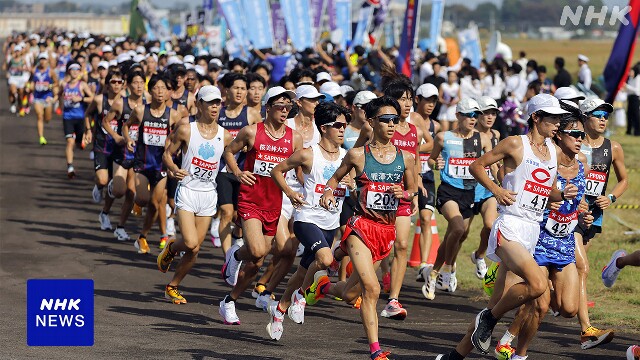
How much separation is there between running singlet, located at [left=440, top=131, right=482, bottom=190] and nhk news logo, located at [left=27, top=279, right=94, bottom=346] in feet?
20.4

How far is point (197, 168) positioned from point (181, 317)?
61.1 inches

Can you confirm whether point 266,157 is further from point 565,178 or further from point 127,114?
point 127,114

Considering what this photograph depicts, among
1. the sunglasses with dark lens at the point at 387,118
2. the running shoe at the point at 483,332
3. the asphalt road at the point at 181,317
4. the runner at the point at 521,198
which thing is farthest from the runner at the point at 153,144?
the running shoe at the point at 483,332

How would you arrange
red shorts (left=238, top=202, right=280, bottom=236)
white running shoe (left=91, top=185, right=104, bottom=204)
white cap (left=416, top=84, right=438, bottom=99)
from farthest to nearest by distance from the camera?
white running shoe (left=91, top=185, right=104, bottom=204)
white cap (left=416, top=84, right=438, bottom=99)
red shorts (left=238, top=202, right=280, bottom=236)

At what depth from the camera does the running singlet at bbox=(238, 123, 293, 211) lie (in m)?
11.5

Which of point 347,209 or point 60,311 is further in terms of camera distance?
point 347,209

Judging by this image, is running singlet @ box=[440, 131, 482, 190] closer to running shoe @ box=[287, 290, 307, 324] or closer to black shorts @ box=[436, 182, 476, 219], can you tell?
black shorts @ box=[436, 182, 476, 219]

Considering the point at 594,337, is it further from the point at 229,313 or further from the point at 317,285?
the point at 229,313

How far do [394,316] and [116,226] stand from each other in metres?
7.31

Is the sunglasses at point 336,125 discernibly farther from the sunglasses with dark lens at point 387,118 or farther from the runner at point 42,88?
the runner at point 42,88

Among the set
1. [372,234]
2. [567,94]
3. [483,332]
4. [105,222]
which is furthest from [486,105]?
[105,222]

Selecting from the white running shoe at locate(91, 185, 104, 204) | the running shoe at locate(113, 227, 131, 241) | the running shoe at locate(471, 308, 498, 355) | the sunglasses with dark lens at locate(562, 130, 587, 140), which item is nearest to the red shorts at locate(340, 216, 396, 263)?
the running shoe at locate(471, 308, 498, 355)

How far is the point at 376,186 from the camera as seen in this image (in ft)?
32.4

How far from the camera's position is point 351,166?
32.6 ft
